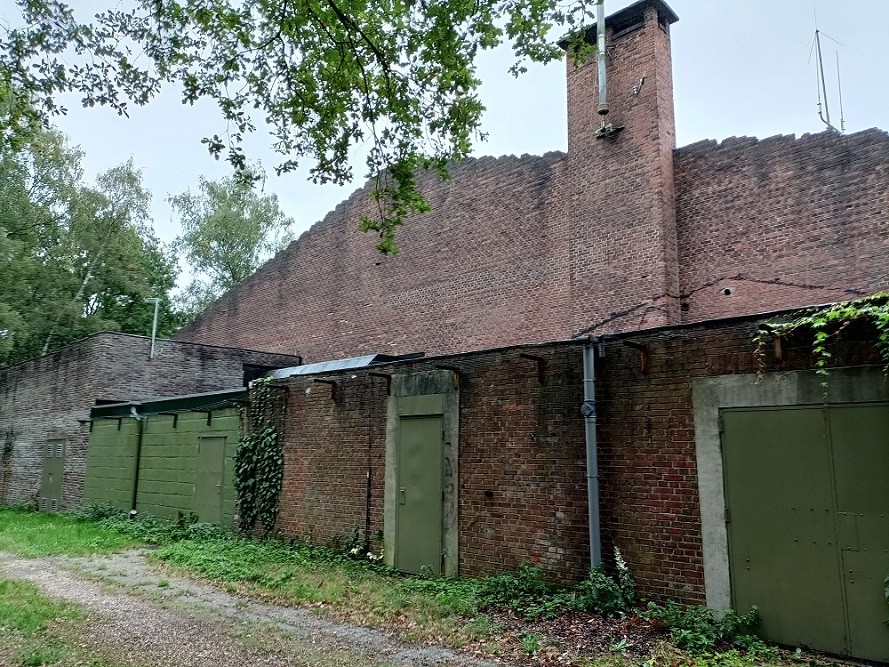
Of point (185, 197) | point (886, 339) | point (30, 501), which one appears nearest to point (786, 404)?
point (886, 339)

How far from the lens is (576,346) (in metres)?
7.56

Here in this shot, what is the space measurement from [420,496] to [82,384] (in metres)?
12.7

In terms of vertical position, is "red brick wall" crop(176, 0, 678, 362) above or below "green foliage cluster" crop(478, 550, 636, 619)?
above

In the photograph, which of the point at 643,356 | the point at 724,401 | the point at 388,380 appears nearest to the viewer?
the point at 724,401

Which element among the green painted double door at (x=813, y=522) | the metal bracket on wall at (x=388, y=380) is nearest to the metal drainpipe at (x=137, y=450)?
the metal bracket on wall at (x=388, y=380)

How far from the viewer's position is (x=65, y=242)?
27.1m

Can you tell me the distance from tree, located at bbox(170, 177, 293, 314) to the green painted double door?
102 ft

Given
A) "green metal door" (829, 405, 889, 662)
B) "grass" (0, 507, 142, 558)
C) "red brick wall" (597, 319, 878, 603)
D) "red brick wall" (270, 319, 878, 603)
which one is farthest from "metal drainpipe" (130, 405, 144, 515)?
"green metal door" (829, 405, 889, 662)

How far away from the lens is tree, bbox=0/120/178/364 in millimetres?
24250

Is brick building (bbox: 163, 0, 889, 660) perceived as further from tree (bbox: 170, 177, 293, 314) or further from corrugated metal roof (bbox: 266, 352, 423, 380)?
tree (bbox: 170, 177, 293, 314)

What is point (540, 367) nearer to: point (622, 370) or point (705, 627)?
point (622, 370)

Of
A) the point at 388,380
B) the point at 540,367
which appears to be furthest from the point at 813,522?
the point at 388,380

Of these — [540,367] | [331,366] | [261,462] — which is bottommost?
[261,462]

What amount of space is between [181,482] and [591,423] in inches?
365
